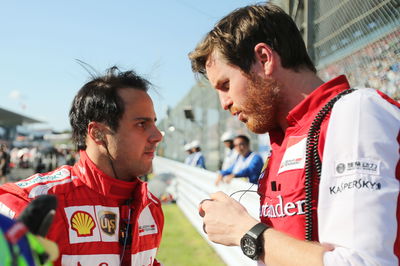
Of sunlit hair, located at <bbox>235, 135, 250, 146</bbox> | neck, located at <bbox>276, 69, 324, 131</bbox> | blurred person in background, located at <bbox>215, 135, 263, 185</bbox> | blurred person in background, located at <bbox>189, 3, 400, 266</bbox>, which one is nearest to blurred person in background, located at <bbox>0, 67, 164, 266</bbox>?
blurred person in background, located at <bbox>189, 3, 400, 266</bbox>

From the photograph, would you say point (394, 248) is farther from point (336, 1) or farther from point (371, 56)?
point (336, 1)

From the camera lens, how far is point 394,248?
3.01ft

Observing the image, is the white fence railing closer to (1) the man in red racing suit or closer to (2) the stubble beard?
(1) the man in red racing suit

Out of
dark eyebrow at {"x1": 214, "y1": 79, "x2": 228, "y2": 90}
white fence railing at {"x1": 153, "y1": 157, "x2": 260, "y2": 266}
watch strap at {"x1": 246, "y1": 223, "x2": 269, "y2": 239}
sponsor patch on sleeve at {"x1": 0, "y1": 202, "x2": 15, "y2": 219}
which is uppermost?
dark eyebrow at {"x1": 214, "y1": 79, "x2": 228, "y2": 90}

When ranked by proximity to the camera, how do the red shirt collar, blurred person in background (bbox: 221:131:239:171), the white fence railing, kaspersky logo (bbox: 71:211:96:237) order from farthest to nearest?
blurred person in background (bbox: 221:131:239:171), the white fence railing, the red shirt collar, kaspersky logo (bbox: 71:211:96:237)

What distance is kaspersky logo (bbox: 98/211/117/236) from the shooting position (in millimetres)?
1759

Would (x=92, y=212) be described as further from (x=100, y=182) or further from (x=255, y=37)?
(x=255, y=37)

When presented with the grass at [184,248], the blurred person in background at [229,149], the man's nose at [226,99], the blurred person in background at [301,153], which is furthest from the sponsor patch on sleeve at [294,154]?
the blurred person in background at [229,149]

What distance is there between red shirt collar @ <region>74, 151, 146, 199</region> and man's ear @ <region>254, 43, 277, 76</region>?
0.94m

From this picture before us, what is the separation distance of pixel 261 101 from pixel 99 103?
961 mm

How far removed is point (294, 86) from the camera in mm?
1484

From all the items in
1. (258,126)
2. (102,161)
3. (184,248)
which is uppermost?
(258,126)

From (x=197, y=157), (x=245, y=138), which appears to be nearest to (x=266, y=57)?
(x=245, y=138)

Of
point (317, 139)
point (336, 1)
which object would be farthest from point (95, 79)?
point (336, 1)
